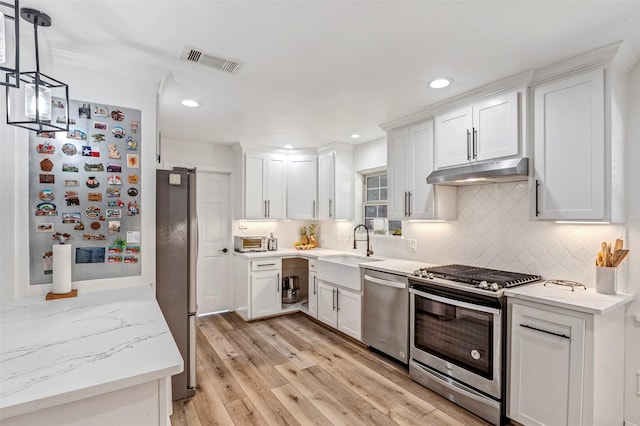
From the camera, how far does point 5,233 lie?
1.88 metres

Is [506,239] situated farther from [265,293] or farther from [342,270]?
[265,293]

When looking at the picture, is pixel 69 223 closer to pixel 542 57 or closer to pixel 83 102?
pixel 83 102

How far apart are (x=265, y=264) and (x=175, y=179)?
226 cm

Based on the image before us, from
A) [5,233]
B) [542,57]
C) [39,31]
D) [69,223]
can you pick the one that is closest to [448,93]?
[542,57]

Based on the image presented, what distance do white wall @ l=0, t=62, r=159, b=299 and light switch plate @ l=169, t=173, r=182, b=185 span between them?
134mm

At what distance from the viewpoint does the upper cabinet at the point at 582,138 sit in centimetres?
201

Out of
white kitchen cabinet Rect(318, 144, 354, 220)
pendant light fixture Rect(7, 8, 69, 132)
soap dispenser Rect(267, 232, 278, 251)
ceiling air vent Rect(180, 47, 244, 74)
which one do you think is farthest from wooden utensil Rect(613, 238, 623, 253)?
soap dispenser Rect(267, 232, 278, 251)

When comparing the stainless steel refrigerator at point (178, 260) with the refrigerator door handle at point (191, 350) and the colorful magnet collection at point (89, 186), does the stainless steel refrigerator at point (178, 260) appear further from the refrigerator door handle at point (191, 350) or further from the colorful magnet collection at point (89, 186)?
the colorful magnet collection at point (89, 186)

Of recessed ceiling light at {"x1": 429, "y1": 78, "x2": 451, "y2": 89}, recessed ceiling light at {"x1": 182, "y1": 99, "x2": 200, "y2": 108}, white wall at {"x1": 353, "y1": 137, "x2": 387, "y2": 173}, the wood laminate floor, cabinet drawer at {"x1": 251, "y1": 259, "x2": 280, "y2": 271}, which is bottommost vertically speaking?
the wood laminate floor

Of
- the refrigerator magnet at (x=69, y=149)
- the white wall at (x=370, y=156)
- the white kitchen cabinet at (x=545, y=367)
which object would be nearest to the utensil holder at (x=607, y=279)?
the white kitchen cabinet at (x=545, y=367)

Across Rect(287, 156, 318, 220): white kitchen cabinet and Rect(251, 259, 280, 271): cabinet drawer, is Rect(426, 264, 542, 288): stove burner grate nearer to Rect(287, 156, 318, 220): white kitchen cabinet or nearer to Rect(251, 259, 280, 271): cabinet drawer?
Rect(251, 259, 280, 271): cabinet drawer

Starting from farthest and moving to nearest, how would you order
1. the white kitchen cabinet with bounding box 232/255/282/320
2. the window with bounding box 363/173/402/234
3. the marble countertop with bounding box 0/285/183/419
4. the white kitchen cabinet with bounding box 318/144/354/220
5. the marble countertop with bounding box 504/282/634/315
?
the white kitchen cabinet with bounding box 318/144/354/220
the white kitchen cabinet with bounding box 232/255/282/320
the window with bounding box 363/173/402/234
the marble countertop with bounding box 504/282/634/315
the marble countertop with bounding box 0/285/183/419

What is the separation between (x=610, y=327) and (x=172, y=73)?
346 centimetres

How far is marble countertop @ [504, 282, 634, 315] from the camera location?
1863 millimetres
